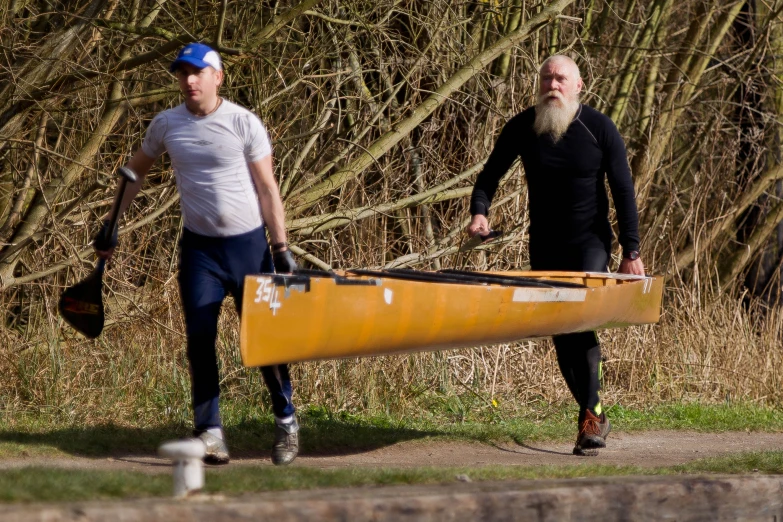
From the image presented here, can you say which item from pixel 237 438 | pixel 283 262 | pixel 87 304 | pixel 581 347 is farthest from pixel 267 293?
pixel 581 347

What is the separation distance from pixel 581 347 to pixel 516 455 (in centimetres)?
75

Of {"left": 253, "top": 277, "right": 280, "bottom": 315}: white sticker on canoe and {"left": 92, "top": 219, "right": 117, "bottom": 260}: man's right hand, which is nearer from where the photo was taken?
{"left": 253, "top": 277, "right": 280, "bottom": 315}: white sticker on canoe

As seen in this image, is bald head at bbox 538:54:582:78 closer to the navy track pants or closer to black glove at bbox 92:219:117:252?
the navy track pants

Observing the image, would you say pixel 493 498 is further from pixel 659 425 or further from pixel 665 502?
pixel 659 425

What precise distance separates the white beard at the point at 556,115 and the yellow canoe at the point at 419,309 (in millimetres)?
810

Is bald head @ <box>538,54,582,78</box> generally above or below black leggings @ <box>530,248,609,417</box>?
above

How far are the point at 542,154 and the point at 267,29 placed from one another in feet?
6.95

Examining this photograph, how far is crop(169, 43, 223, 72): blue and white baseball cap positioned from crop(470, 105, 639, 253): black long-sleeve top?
2.01 metres

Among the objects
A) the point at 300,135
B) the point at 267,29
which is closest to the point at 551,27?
the point at 300,135

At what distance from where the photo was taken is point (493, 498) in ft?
13.5

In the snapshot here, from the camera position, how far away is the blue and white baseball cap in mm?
5207

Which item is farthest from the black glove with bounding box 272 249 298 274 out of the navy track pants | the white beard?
the white beard

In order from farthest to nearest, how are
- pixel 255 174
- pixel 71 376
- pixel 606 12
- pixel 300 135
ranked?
pixel 606 12 < pixel 300 135 < pixel 71 376 < pixel 255 174

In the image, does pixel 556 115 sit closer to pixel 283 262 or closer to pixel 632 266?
pixel 632 266
